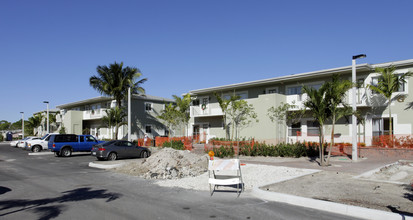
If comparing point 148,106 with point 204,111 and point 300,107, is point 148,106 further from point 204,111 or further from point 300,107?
point 300,107

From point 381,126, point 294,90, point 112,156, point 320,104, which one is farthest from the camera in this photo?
point 294,90

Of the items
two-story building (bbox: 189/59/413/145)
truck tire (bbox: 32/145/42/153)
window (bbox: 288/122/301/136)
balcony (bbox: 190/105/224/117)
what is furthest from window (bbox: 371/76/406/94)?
truck tire (bbox: 32/145/42/153)

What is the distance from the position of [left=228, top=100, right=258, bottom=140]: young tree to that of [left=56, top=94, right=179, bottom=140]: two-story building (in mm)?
14949

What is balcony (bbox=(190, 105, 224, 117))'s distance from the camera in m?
30.9

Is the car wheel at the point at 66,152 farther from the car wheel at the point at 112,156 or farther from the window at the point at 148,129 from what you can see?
the window at the point at 148,129

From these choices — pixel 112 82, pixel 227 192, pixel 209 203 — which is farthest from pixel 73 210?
pixel 112 82

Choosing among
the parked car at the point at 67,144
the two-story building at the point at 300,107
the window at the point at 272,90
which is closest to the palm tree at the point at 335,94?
the two-story building at the point at 300,107

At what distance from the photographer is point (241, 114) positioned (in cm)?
2722

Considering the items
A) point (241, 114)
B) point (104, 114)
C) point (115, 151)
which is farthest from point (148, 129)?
point (115, 151)

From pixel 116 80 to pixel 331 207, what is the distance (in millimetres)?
33998

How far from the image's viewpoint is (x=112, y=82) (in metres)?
37.3

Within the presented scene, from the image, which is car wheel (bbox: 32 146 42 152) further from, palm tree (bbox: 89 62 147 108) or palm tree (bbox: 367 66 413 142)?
palm tree (bbox: 367 66 413 142)

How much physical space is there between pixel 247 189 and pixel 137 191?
3.62 m

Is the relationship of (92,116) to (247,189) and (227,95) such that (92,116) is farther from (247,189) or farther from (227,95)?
(247,189)
